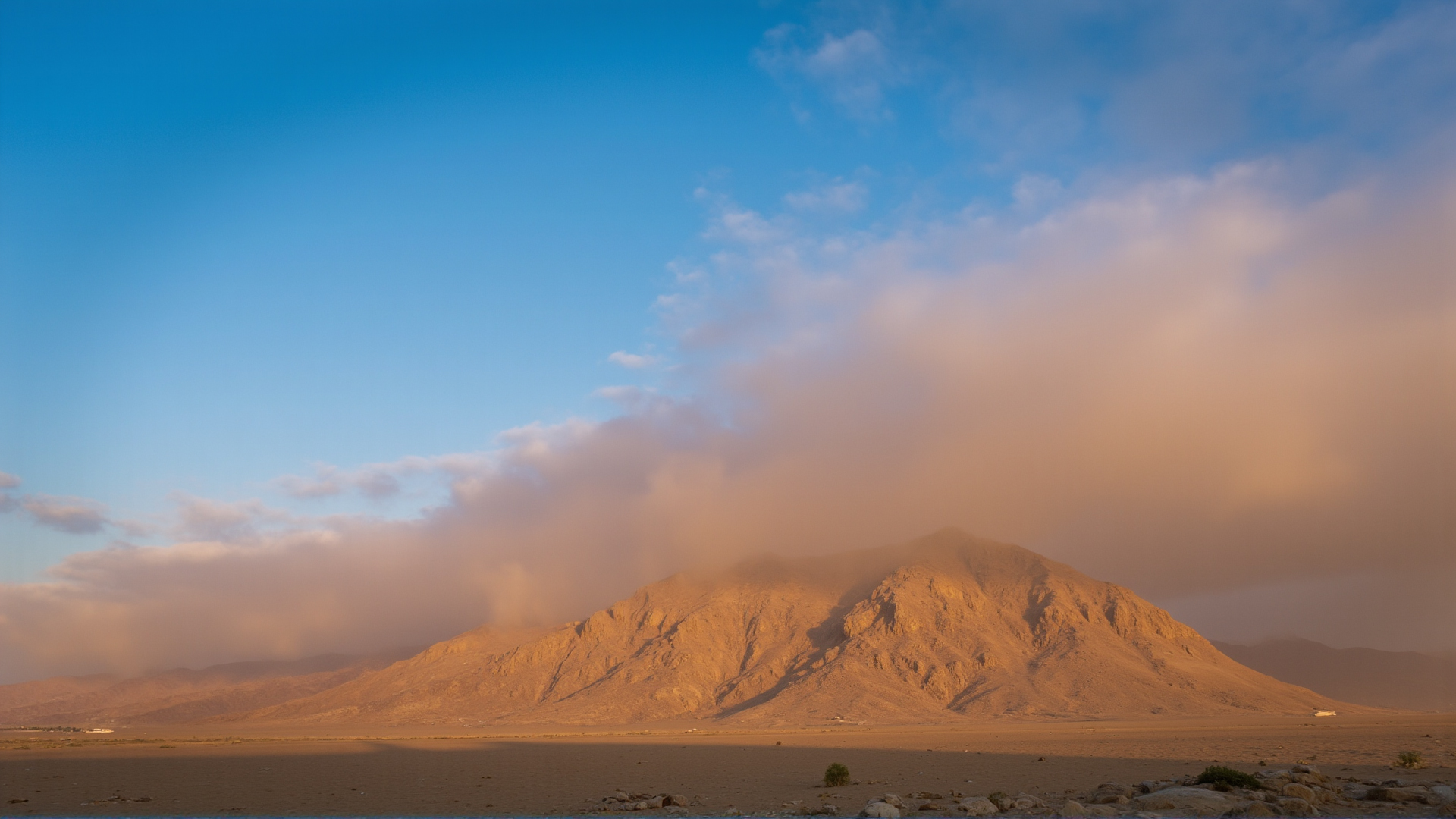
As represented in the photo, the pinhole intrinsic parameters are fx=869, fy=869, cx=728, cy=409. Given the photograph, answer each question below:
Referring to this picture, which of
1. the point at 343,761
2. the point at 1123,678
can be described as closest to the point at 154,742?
the point at 343,761

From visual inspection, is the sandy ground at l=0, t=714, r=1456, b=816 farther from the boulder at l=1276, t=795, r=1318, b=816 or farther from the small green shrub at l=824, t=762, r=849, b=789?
the boulder at l=1276, t=795, r=1318, b=816

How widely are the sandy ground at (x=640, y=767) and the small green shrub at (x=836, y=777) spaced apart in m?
0.59

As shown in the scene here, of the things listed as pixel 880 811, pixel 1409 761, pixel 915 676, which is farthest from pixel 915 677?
pixel 880 811

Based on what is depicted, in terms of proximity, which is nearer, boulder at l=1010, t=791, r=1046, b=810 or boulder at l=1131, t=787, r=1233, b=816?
boulder at l=1131, t=787, r=1233, b=816

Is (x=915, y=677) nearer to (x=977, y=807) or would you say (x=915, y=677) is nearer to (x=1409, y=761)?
(x=1409, y=761)

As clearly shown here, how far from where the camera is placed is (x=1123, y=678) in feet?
503

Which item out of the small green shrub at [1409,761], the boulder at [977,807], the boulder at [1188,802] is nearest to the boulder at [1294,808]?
the boulder at [1188,802]

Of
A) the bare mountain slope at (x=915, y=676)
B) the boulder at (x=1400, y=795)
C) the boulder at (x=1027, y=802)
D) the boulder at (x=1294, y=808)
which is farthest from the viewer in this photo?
the bare mountain slope at (x=915, y=676)

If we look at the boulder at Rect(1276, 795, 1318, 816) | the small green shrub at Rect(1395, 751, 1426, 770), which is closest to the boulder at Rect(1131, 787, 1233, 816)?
the boulder at Rect(1276, 795, 1318, 816)

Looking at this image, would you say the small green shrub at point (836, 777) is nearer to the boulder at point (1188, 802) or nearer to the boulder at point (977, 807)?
the boulder at point (977, 807)

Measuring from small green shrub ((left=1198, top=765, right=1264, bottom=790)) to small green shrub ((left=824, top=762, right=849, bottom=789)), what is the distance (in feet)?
50.9

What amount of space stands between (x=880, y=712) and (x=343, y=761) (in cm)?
9764

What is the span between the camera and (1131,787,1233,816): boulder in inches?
1129

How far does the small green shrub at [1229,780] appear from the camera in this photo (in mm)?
33219
